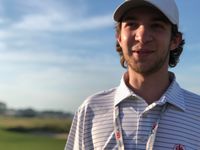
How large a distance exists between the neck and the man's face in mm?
40

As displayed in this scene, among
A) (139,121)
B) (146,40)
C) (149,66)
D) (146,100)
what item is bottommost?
(139,121)

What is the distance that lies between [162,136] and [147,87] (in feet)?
0.80

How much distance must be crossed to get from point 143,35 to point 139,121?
0.40m

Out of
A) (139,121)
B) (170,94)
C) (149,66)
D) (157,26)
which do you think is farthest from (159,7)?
(139,121)

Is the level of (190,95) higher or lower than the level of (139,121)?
higher

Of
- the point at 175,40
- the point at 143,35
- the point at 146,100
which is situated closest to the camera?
the point at 143,35

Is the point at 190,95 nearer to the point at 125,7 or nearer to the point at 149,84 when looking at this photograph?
the point at 149,84

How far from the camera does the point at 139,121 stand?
2.52 meters

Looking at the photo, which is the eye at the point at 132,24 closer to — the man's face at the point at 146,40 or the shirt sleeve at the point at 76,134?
the man's face at the point at 146,40

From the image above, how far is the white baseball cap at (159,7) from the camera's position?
2.50 metres

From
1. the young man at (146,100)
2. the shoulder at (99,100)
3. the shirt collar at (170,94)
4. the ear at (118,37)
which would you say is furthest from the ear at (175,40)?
the shoulder at (99,100)

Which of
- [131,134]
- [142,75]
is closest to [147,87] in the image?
[142,75]

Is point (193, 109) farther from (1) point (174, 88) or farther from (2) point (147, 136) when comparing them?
(2) point (147, 136)

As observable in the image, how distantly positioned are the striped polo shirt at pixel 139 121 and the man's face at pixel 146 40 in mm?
161
